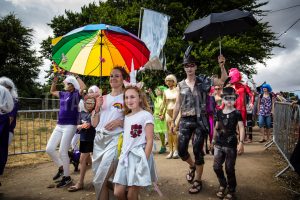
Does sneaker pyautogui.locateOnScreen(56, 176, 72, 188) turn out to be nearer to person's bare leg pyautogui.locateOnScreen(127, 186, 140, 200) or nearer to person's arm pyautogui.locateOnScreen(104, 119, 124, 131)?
person's arm pyautogui.locateOnScreen(104, 119, 124, 131)

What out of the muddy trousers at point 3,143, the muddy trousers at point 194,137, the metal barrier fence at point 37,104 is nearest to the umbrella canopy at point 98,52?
the muddy trousers at point 194,137

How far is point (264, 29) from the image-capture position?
23.0 m

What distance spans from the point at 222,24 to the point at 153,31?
19.6 feet

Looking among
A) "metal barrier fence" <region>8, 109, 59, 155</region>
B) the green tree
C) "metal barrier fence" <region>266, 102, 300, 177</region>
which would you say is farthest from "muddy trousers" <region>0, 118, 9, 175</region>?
the green tree

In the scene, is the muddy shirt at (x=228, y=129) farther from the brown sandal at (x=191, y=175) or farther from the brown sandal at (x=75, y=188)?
the brown sandal at (x=75, y=188)

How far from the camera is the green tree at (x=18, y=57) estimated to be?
3141 cm

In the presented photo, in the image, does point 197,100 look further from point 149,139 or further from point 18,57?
point 18,57

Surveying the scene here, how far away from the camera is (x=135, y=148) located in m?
3.22

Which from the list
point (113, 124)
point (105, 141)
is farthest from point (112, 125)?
point (105, 141)

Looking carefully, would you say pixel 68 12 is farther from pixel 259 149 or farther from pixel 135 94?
pixel 135 94

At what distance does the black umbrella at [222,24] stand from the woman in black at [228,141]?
2.00m

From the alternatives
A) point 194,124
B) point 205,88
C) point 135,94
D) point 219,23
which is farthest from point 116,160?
point 219,23

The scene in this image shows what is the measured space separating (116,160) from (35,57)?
34338 mm

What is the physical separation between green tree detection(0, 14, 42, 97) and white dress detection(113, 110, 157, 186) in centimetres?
3118
